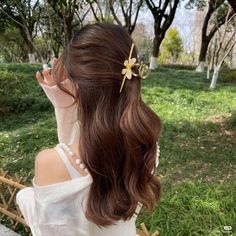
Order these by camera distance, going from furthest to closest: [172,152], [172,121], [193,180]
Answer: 1. [172,121]
2. [172,152]
3. [193,180]

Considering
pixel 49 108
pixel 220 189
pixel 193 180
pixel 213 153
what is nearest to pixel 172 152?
pixel 213 153

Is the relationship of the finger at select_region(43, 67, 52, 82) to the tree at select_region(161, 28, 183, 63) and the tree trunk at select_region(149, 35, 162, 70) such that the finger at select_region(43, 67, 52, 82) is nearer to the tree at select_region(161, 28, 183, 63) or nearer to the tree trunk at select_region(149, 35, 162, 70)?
the tree trunk at select_region(149, 35, 162, 70)

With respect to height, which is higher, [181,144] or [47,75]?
[47,75]

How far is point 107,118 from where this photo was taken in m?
1.18

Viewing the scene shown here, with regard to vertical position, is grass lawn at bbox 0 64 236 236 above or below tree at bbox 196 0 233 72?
below

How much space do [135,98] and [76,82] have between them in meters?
0.20

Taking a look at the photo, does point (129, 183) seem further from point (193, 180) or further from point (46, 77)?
point (193, 180)

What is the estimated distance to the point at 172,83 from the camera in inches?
391

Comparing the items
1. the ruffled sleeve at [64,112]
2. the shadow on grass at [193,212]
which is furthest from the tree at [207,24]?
the ruffled sleeve at [64,112]

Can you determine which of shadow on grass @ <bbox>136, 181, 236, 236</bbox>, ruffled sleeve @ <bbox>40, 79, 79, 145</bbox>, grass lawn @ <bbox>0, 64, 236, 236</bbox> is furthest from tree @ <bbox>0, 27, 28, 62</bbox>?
ruffled sleeve @ <bbox>40, 79, 79, 145</bbox>

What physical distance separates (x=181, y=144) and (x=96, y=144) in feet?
13.9

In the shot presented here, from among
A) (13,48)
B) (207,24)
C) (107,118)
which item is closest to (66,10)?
(207,24)

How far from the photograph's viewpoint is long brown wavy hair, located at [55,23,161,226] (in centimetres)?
116

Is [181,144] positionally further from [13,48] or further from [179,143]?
[13,48]
